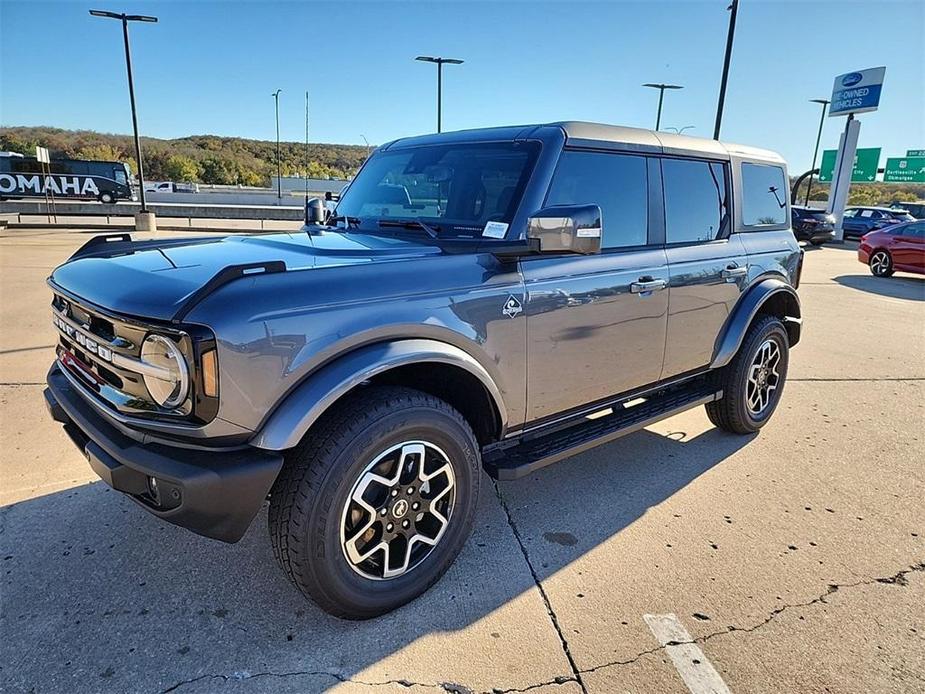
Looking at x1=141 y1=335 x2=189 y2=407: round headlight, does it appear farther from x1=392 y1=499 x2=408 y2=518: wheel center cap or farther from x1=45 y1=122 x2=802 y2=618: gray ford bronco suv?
x1=392 y1=499 x2=408 y2=518: wheel center cap

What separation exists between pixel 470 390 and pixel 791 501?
2271mm

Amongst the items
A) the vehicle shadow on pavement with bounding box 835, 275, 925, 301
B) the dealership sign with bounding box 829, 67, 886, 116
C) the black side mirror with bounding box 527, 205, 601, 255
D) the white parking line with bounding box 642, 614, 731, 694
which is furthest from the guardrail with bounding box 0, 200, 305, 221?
the white parking line with bounding box 642, 614, 731, 694

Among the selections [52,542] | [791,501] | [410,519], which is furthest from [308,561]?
[791,501]

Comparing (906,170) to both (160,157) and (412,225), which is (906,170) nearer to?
(412,225)

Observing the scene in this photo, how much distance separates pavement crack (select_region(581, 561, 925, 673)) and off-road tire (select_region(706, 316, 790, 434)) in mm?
1550

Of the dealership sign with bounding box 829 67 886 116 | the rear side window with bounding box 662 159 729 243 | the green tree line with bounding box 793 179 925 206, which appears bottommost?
the rear side window with bounding box 662 159 729 243

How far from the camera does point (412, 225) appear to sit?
3.18 m

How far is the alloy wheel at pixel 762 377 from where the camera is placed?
4.47 metres

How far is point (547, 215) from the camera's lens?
253 cm

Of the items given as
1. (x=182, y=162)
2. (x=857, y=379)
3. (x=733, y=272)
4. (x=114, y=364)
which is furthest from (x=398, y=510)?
(x=182, y=162)

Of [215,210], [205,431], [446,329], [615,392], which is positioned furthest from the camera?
[215,210]

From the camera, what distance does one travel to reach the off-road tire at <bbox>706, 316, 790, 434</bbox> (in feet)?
14.1

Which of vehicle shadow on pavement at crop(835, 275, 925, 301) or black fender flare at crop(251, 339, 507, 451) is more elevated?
black fender flare at crop(251, 339, 507, 451)

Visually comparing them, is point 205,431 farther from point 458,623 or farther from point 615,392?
point 615,392
